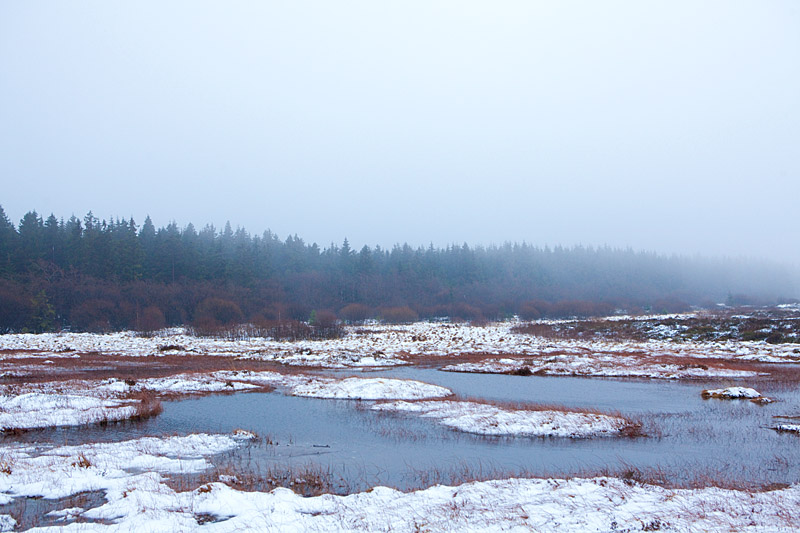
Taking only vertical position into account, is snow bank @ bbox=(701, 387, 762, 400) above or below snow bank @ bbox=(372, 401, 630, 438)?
below

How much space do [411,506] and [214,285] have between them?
102658 millimetres

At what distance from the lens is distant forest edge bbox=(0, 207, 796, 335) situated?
274ft

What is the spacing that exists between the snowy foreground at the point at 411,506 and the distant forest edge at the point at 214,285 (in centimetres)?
5962

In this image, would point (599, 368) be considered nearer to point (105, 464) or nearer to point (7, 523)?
point (105, 464)

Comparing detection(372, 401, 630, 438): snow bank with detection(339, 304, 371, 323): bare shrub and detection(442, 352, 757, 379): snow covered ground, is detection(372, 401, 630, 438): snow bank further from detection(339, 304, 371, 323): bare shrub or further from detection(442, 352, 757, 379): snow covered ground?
detection(339, 304, 371, 323): bare shrub

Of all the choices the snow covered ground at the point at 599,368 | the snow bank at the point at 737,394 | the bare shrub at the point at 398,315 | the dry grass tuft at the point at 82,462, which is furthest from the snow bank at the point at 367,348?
the bare shrub at the point at 398,315

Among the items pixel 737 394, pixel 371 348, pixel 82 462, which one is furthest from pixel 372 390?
pixel 371 348

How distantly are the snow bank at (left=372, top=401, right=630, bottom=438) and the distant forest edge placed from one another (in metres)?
50.6

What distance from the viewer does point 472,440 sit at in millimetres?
20250

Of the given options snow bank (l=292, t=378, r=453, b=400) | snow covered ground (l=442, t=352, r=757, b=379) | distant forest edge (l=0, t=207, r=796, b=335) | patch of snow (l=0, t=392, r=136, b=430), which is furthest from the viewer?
distant forest edge (l=0, t=207, r=796, b=335)

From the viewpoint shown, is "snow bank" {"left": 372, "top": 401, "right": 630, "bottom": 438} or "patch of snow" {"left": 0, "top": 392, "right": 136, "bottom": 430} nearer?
"patch of snow" {"left": 0, "top": 392, "right": 136, "bottom": 430}

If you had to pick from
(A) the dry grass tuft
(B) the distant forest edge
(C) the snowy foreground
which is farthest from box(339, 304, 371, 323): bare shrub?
(C) the snowy foreground

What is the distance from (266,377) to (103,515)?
2523 cm

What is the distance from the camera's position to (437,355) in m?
54.5
